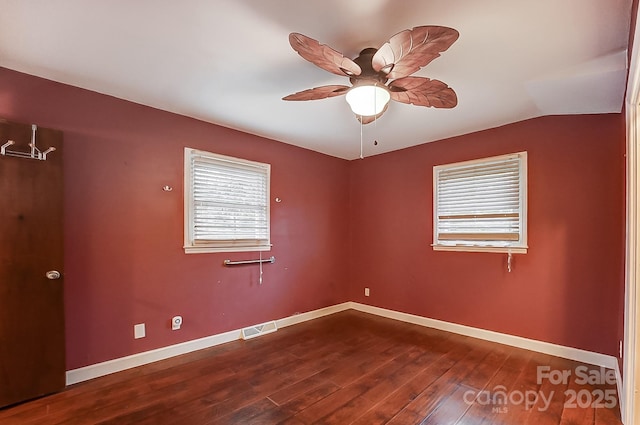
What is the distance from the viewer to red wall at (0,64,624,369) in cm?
251

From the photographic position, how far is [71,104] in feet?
8.12

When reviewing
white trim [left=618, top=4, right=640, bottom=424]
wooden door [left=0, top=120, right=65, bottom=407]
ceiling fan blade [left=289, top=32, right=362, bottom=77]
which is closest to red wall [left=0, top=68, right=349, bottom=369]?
wooden door [left=0, top=120, right=65, bottom=407]

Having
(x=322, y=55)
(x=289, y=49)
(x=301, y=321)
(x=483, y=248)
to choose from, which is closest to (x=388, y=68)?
(x=322, y=55)

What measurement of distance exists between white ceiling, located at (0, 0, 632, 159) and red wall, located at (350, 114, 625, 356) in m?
0.37

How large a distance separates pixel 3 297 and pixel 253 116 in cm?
247

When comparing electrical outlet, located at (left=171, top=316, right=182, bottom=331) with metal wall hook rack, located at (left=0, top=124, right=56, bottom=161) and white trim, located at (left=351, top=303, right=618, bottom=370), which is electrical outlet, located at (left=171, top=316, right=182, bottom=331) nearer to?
metal wall hook rack, located at (left=0, top=124, right=56, bottom=161)

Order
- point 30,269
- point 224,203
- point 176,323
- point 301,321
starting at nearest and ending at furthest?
point 30,269 < point 176,323 < point 224,203 < point 301,321

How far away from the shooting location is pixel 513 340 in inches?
127

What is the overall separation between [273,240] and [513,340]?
2994 mm

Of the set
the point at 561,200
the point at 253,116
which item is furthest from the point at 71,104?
the point at 561,200

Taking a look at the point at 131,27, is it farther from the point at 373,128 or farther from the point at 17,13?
the point at 373,128

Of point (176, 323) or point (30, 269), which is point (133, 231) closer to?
point (30, 269)

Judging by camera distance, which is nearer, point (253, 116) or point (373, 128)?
point (253, 116)

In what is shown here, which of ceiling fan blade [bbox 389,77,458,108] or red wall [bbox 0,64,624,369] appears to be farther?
red wall [bbox 0,64,624,369]
